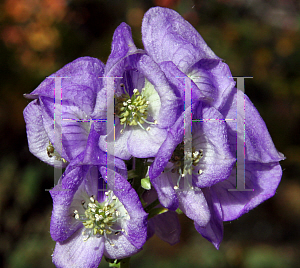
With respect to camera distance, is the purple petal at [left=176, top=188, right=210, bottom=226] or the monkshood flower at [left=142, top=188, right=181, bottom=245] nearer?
the purple petal at [left=176, top=188, right=210, bottom=226]

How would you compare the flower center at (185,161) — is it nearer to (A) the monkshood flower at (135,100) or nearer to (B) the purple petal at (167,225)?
(A) the monkshood flower at (135,100)

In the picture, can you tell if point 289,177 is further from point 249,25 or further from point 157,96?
point 157,96

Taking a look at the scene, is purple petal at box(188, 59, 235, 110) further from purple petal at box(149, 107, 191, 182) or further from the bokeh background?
the bokeh background

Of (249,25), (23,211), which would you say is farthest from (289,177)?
(23,211)

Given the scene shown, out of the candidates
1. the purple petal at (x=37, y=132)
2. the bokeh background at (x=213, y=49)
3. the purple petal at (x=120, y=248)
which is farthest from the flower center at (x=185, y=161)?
the bokeh background at (x=213, y=49)

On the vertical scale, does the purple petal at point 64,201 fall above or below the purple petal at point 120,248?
above

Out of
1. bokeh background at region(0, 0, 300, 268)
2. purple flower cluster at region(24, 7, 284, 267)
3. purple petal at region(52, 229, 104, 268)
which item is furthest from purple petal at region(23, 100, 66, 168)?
bokeh background at region(0, 0, 300, 268)
